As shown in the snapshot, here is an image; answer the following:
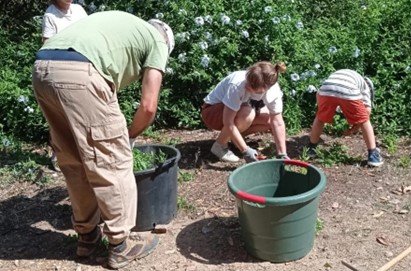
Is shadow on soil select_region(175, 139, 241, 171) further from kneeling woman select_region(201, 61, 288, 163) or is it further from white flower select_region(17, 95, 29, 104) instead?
white flower select_region(17, 95, 29, 104)

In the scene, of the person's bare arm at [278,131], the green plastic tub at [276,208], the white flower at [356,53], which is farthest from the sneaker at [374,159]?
the white flower at [356,53]

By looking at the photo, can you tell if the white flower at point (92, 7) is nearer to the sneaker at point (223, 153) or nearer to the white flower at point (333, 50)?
the sneaker at point (223, 153)

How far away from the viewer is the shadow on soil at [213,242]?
12.5ft

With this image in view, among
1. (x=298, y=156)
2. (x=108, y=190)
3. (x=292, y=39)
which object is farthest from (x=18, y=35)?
(x=108, y=190)

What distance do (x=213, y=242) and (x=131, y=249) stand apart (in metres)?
0.57

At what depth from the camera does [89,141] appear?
11.0ft

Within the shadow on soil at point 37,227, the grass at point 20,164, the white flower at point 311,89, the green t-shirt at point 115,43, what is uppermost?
the green t-shirt at point 115,43

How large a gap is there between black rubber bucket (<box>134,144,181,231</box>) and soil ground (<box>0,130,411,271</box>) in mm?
120

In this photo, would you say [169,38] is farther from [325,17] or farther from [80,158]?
[325,17]

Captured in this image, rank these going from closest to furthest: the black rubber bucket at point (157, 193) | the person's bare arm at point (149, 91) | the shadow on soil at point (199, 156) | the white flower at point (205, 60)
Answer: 1. the person's bare arm at point (149, 91)
2. the black rubber bucket at point (157, 193)
3. the shadow on soil at point (199, 156)
4. the white flower at point (205, 60)

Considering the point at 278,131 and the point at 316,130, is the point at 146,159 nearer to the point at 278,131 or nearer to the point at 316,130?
the point at 278,131

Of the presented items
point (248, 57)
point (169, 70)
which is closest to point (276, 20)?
point (248, 57)

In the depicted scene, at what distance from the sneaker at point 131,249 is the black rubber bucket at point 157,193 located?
19 cm

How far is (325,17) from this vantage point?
7207 millimetres
